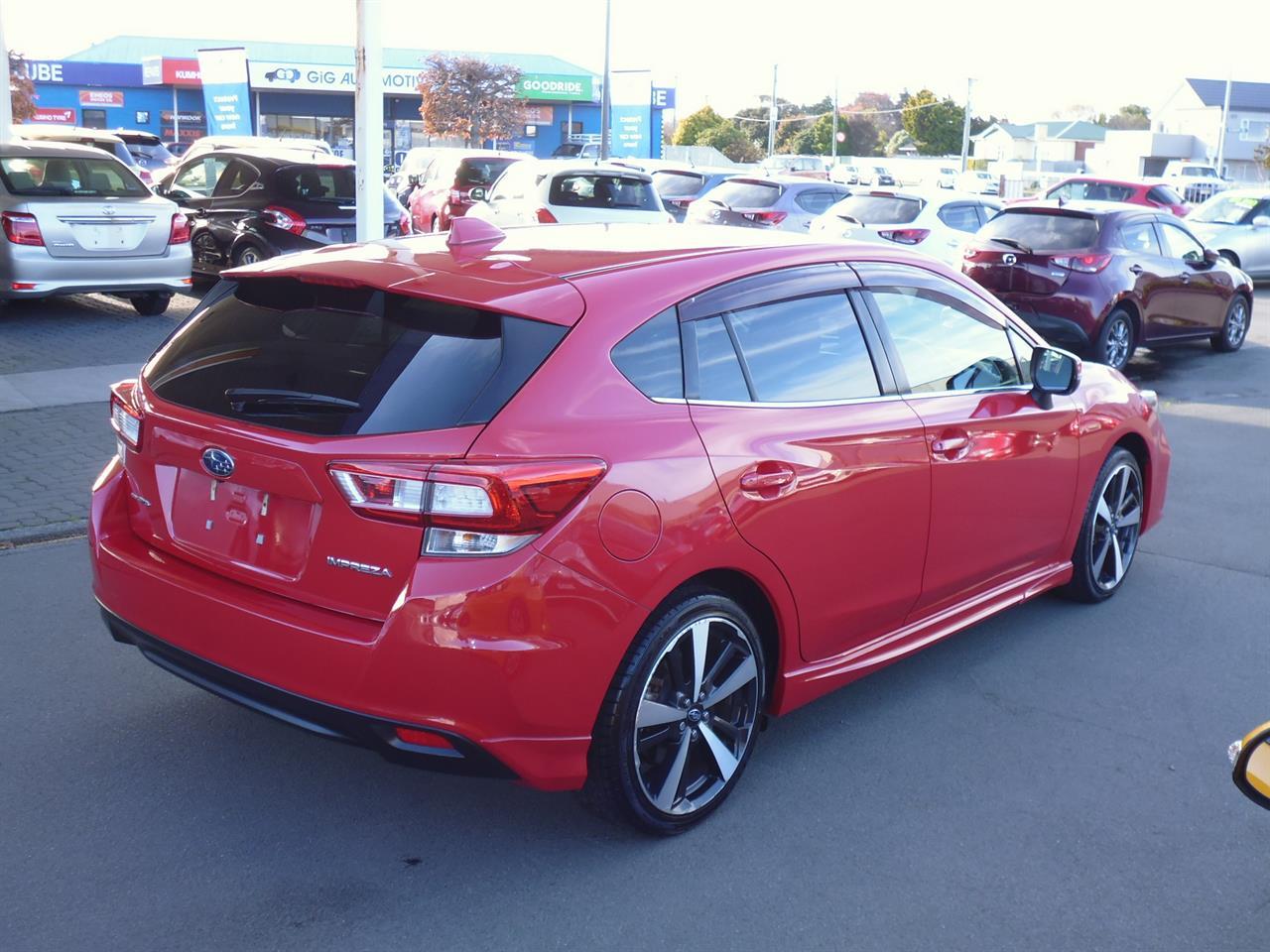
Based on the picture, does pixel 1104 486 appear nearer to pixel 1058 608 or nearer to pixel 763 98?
pixel 1058 608

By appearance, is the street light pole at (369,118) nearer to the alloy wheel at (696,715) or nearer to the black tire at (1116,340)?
the black tire at (1116,340)

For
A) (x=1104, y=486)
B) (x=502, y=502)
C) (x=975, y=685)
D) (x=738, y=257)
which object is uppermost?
(x=738, y=257)

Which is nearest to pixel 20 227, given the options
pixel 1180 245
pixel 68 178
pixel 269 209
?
pixel 68 178

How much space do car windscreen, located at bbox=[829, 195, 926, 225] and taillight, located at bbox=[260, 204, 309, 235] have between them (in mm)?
7752

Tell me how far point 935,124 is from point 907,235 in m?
83.0

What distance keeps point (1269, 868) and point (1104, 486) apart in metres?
2.33

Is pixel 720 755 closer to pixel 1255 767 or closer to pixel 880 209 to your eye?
pixel 1255 767

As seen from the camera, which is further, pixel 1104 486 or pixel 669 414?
pixel 1104 486

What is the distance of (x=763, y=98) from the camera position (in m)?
124

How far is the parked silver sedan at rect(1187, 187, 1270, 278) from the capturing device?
72.1 ft

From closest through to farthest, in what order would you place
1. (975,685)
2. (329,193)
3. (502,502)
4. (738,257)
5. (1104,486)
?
1. (502,502)
2. (738,257)
3. (975,685)
4. (1104,486)
5. (329,193)

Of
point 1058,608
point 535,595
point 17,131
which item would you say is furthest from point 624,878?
point 17,131

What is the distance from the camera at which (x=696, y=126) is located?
82562 mm

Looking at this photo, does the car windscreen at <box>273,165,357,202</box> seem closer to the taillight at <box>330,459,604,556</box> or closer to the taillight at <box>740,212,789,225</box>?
the taillight at <box>740,212,789,225</box>
